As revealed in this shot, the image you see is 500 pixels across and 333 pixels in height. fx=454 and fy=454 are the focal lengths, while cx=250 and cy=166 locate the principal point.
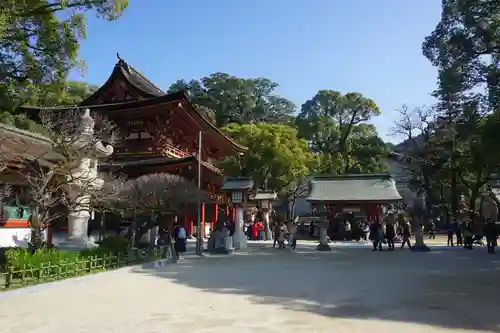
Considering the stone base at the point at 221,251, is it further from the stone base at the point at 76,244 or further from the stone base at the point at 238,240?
the stone base at the point at 76,244

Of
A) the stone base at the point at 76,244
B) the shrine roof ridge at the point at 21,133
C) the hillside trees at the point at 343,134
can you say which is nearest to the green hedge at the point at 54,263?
the stone base at the point at 76,244

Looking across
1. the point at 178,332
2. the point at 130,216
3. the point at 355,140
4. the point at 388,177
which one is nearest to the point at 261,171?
the point at 388,177

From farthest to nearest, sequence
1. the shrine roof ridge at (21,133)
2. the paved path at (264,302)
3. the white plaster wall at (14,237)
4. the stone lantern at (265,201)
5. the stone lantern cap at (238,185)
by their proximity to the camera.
→ the stone lantern at (265,201) < the stone lantern cap at (238,185) < the shrine roof ridge at (21,133) < the white plaster wall at (14,237) < the paved path at (264,302)

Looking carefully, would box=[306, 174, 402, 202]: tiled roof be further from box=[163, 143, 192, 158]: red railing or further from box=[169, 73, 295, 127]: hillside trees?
box=[169, 73, 295, 127]: hillside trees

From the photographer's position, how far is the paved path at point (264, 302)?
7152 mm

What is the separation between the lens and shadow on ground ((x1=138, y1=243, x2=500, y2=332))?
810cm

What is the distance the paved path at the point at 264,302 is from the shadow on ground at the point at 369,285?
0.02 metres

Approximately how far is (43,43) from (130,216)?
8.95 m

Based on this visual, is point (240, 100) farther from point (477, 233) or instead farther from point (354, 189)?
point (477, 233)

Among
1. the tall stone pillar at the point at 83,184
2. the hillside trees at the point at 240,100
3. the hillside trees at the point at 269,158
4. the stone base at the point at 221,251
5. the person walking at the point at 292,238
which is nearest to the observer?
the tall stone pillar at the point at 83,184

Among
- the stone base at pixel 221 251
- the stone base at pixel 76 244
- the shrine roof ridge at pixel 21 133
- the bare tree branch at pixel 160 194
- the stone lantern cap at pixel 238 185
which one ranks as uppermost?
the shrine roof ridge at pixel 21 133

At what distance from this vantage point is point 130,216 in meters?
21.3

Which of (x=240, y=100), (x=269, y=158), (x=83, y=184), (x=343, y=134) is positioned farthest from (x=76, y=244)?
(x=240, y=100)

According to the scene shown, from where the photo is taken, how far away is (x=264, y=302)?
30.0 feet
